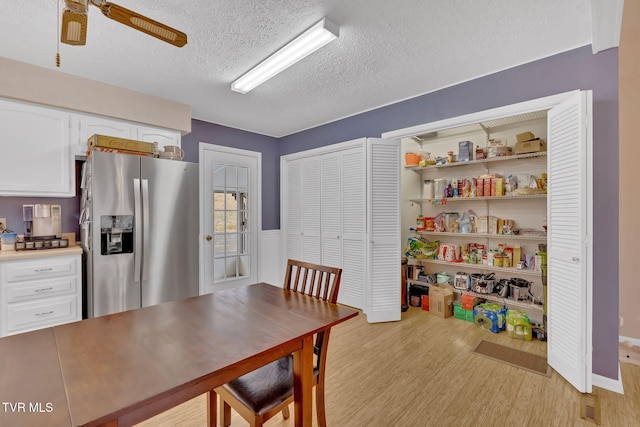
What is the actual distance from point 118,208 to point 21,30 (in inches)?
55.5

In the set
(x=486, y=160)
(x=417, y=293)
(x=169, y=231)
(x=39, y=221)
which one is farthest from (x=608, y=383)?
(x=39, y=221)

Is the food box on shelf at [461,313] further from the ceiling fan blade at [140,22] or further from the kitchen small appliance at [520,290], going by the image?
the ceiling fan blade at [140,22]

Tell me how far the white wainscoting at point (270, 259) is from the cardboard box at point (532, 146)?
11.5 ft

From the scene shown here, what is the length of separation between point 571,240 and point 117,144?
3.88 m

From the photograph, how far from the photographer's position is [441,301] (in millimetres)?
3557

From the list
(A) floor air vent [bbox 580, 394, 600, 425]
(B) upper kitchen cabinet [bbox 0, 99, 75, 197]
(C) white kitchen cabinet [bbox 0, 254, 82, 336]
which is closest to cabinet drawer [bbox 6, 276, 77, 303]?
(C) white kitchen cabinet [bbox 0, 254, 82, 336]

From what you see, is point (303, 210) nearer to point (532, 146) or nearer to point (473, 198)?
point (473, 198)

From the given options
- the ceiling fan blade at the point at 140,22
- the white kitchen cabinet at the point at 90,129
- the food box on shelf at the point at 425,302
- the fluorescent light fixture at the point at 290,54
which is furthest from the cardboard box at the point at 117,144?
the food box on shelf at the point at 425,302

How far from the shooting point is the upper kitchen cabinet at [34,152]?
7.95 ft

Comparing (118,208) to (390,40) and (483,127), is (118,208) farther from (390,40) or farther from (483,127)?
(483,127)

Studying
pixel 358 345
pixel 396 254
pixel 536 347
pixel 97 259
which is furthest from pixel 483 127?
pixel 97 259

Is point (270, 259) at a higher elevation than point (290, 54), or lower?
lower

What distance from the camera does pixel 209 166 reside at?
4.02 metres

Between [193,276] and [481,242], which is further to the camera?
[481,242]
